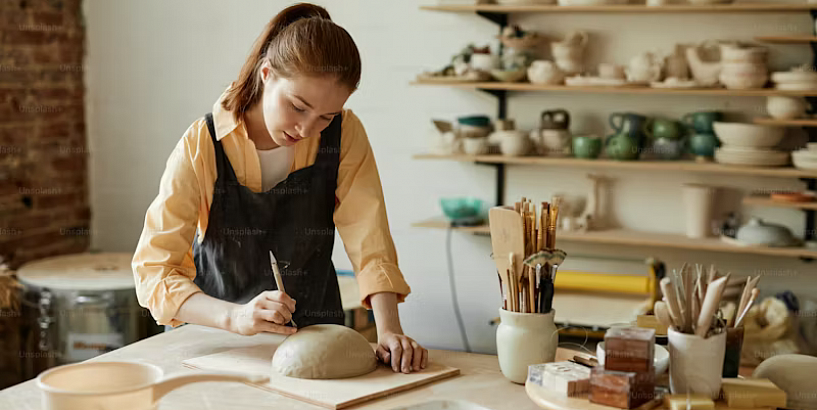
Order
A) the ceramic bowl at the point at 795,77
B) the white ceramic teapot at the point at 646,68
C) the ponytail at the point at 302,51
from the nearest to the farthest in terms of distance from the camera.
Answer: the ponytail at the point at 302,51, the ceramic bowl at the point at 795,77, the white ceramic teapot at the point at 646,68

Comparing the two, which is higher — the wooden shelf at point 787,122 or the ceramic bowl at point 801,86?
the ceramic bowl at point 801,86

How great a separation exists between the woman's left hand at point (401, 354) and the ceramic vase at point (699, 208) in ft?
6.98

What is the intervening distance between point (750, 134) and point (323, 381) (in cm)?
232

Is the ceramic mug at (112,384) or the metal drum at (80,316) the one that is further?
the metal drum at (80,316)

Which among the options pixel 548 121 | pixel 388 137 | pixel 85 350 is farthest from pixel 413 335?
pixel 85 350

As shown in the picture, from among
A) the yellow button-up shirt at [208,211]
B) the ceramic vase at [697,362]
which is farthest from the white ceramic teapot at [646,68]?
the ceramic vase at [697,362]

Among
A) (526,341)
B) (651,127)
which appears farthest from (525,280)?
(651,127)

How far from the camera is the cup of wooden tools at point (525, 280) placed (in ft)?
4.82

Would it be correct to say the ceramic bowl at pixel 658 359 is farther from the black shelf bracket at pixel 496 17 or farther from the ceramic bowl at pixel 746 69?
the black shelf bracket at pixel 496 17

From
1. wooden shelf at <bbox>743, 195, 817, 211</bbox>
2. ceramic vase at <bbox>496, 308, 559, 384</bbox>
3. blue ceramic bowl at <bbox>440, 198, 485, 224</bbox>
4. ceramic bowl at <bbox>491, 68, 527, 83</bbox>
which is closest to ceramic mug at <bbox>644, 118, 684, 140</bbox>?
wooden shelf at <bbox>743, 195, 817, 211</bbox>

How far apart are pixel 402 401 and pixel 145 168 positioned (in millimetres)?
3076

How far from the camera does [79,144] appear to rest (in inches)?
163

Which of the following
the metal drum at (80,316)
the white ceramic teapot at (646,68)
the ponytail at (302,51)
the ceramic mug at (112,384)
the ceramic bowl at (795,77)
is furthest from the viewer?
the white ceramic teapot at (646,68)

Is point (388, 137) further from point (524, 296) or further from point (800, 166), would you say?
point (524, 296)
